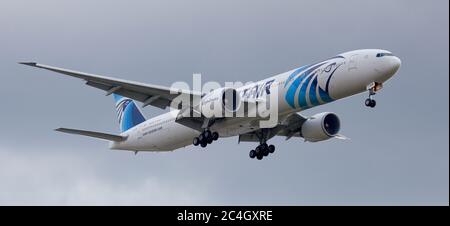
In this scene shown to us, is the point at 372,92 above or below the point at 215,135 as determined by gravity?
above

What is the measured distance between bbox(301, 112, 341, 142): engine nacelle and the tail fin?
1084cm

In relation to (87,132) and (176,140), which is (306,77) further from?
(87,132)

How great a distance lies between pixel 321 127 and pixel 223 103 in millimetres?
7922

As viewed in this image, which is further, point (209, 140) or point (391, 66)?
point (209, 140)

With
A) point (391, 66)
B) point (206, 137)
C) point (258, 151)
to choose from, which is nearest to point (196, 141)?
point (206, 137)

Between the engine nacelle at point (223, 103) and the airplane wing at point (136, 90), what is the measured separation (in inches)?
74.9

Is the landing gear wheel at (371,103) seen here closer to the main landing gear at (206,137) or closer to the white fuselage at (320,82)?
the white fuselage at (320,82)

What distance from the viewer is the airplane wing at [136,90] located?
52.9m

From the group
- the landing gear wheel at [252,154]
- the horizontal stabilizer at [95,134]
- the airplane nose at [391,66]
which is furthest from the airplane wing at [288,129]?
the airplane nose at [391,66]

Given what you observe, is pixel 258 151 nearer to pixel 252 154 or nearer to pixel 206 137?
pixel 252 154

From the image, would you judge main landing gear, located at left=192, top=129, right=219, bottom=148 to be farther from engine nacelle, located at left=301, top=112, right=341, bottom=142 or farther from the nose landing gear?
the nose landing gear

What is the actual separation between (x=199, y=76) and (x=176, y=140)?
4350 mm

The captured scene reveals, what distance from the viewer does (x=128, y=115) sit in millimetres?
65500

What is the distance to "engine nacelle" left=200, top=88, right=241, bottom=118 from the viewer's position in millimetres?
53938
